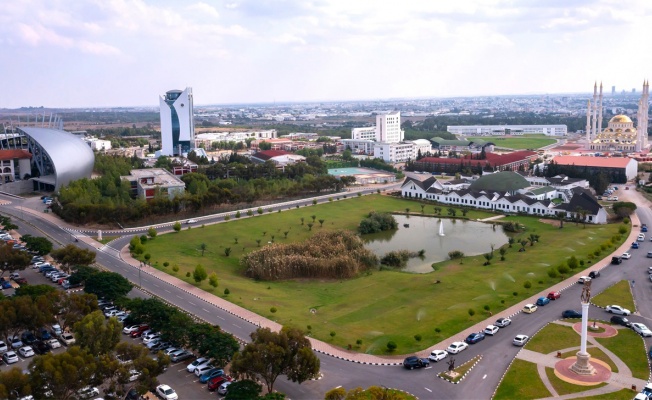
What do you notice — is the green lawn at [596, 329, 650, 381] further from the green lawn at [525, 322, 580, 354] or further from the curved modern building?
the curved modern building

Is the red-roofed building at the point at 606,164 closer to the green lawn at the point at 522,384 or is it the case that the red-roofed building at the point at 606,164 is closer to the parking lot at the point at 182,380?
the green lawn at the point at 522,384

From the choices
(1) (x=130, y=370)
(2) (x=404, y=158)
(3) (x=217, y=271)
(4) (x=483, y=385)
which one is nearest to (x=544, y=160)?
(2) (x=404, y=158)

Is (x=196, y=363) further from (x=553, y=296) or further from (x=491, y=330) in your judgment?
(x=553, y=296)

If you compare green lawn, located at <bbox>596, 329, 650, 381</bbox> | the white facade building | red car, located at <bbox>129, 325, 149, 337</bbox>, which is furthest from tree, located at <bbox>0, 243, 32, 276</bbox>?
the white facade building

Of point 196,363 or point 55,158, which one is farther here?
point 55,158

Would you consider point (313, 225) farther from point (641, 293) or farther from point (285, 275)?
point (641, 293)

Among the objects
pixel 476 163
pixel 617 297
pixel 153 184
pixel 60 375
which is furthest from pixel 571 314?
pixel 476 163
